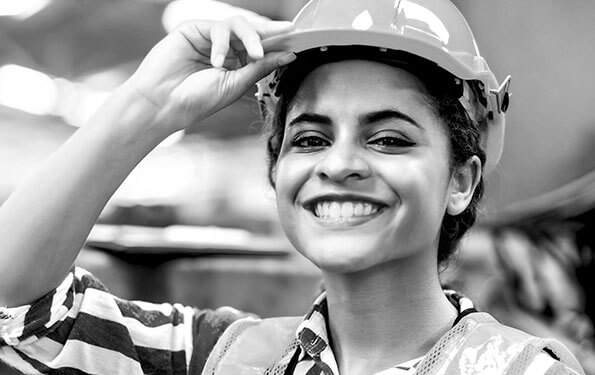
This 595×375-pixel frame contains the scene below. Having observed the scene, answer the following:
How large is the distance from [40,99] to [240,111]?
1571mm

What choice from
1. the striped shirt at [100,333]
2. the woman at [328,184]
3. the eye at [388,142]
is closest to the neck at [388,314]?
the woman at [328,184]

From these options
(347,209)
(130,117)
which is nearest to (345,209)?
(347,209)

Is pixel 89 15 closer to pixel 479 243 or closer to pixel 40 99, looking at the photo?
pixel 40 99

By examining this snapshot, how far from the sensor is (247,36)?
1704 millimetres

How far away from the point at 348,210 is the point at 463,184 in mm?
317

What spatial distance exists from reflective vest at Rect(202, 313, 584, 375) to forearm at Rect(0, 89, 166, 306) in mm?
397

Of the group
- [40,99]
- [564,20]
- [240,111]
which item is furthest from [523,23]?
[40,99]

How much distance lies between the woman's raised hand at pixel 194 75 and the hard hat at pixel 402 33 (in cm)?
4

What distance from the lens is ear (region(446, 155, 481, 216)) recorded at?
1849mm

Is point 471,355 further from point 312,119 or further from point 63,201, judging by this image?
point 63,201

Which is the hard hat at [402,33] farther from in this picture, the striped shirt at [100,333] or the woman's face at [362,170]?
the striped shirt at [100,333]

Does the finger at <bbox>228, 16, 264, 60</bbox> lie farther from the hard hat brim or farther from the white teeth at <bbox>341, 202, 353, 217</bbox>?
the white teeth at <bbox>341, 202, 353, 217</bbox>

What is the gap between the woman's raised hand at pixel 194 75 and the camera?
177 centimetres

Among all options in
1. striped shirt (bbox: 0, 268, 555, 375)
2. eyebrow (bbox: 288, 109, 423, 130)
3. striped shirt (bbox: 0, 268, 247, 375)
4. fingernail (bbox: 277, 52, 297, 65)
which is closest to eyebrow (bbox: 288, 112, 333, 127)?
eyebrow (bbox: 288, 109, 423, 130)
